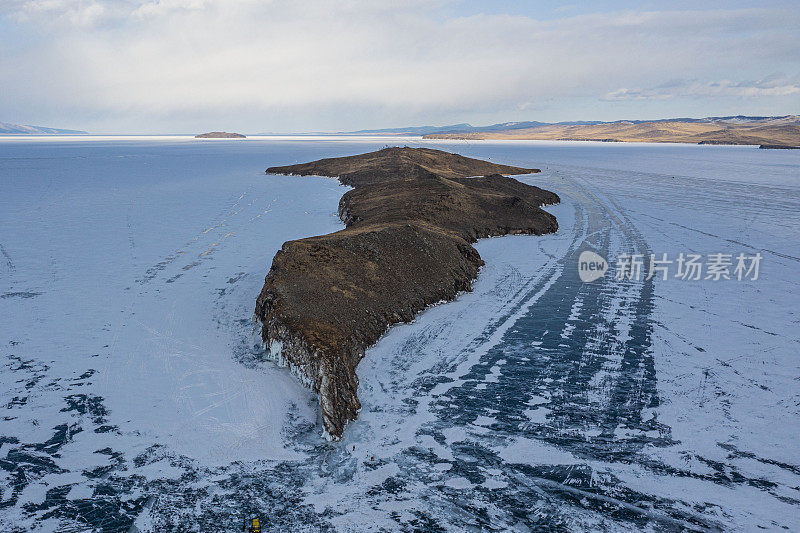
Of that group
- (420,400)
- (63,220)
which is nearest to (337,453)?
(420,400)

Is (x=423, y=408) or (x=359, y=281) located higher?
(x=359, y=281)

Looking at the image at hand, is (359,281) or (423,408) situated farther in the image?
(359,281)

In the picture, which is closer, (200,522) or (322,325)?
(200,522)

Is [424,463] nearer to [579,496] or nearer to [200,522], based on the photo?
[579,496]

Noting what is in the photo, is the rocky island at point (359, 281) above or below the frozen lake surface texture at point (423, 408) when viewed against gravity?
above
